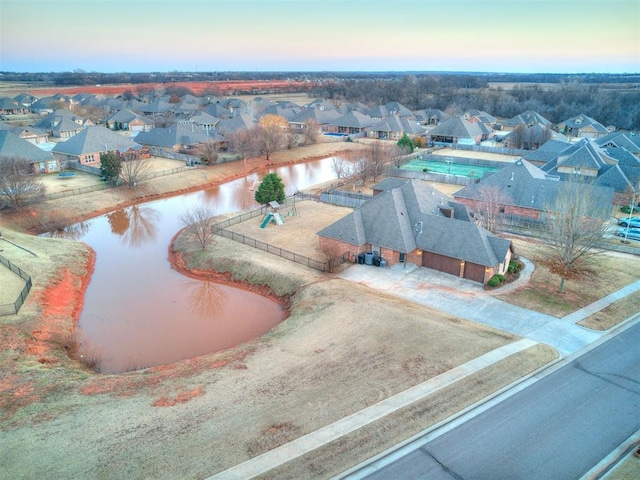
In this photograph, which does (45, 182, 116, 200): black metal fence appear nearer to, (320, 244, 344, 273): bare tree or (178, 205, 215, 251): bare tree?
(178, 205, 215, 251): bare tree

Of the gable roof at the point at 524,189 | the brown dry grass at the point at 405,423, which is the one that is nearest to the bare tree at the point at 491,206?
the gable roof at the point at 524,189

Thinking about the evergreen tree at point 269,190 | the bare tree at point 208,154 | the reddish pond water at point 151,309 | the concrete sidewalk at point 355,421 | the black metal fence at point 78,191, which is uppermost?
the bare tree at point 208,154

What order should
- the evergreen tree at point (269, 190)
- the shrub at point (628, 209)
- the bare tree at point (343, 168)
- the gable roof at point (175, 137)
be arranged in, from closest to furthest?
the evergreen tree at point (269, 190) < the shrub at point (628, 209) < the bare tree at point (343, 168) < the gable roof at point (175, 137)

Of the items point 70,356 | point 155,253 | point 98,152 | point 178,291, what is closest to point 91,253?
point 155,253

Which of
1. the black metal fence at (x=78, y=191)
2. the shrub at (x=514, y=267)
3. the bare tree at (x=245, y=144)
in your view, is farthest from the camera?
the bare tree at (x=245, y=144)

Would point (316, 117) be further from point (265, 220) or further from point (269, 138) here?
point (265, 220)

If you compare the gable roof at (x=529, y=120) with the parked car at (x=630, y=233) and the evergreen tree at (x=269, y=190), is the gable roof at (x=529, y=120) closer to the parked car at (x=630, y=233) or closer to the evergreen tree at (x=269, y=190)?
the parked car at (x=630, y=233)

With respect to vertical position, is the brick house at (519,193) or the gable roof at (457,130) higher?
the gable roof at (457,130)
